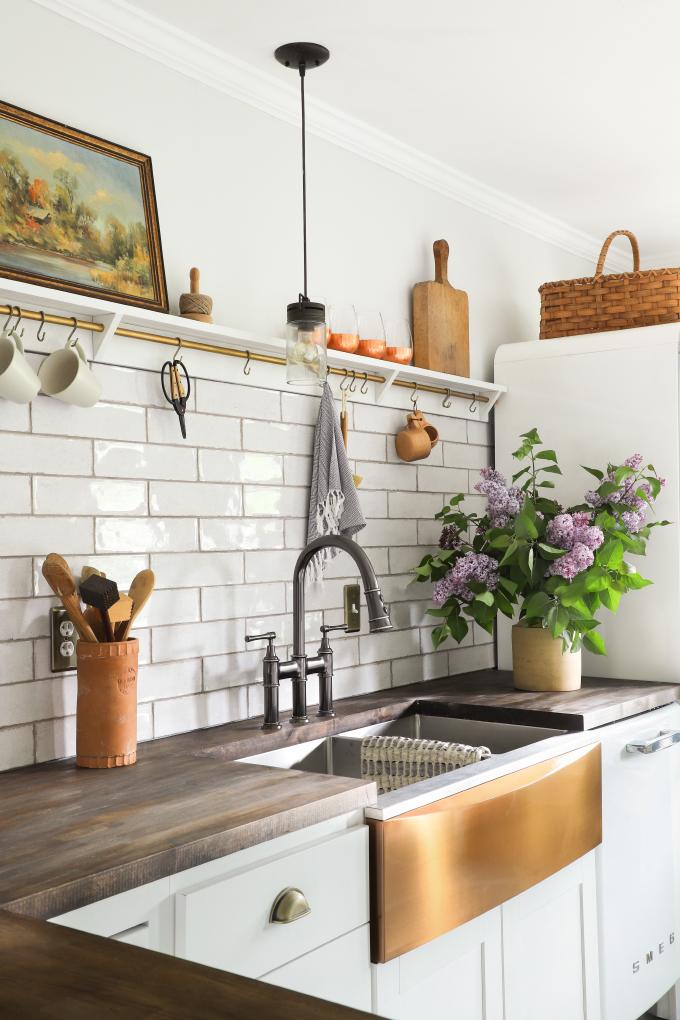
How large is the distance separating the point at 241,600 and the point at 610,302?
5.33ft

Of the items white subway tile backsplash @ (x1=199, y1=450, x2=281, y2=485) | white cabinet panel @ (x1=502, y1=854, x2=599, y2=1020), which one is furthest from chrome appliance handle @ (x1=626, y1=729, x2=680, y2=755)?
white subway tile backsplash @ (x1=199, y1=450, x2=281, y2=485)

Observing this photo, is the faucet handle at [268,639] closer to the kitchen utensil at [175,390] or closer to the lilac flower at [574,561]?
the kitchen utensil at [175,390]

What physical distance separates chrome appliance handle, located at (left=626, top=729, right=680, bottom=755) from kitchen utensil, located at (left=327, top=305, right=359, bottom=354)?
51.0 inches

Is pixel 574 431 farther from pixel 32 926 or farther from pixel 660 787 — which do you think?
pixel 32 926

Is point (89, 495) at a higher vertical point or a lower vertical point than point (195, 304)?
lower

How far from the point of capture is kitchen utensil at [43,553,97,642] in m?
1.95

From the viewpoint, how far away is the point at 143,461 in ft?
7.48

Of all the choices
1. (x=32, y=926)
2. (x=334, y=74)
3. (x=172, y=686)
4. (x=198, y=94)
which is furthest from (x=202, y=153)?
(x=32, y=926)

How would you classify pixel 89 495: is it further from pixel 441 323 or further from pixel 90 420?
pixel 441 323

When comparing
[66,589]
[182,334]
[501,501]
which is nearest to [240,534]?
[182,334]

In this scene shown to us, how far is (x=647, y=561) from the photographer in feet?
10.2

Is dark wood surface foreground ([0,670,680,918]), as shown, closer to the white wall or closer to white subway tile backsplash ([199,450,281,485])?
white subway tile backsplash ([199,450,281,485])

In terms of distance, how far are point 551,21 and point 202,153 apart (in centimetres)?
→ 89

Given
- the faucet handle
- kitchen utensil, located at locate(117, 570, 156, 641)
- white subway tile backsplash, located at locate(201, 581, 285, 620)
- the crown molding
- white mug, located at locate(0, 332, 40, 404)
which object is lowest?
the faucet handle
